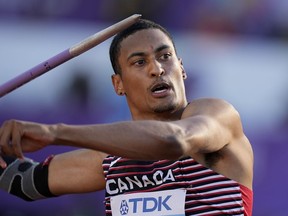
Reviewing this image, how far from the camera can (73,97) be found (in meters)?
11.1

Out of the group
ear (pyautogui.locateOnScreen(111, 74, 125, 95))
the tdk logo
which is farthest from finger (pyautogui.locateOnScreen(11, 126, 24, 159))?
ear (pyautogui.locateOnScreen(111, 74, 125, 95))

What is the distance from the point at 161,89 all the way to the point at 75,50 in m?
0.72

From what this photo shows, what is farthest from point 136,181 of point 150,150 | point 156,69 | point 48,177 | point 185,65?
point 185,65

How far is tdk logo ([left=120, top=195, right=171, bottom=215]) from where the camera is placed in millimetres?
5520

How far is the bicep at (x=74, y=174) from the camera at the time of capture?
6293mm

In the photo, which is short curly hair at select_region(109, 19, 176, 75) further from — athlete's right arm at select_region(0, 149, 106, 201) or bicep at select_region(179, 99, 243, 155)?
bicep at select_region(179, 99, 243, 155)

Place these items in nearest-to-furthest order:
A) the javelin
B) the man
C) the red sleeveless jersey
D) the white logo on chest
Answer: the man → the javelin → the red sleeveless jersey → the white logo on chest

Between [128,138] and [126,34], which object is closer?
[128,138]

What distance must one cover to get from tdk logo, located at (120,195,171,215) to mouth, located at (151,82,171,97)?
668mm

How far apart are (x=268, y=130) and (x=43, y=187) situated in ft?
17.4

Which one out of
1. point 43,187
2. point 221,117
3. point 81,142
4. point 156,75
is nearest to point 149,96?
point 156,75

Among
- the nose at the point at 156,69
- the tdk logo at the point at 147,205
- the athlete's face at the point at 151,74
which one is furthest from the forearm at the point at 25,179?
the nose at the point at 156,69

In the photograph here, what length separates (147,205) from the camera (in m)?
5.57

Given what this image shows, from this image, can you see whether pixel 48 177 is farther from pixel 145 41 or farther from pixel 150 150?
pixel 150 150
